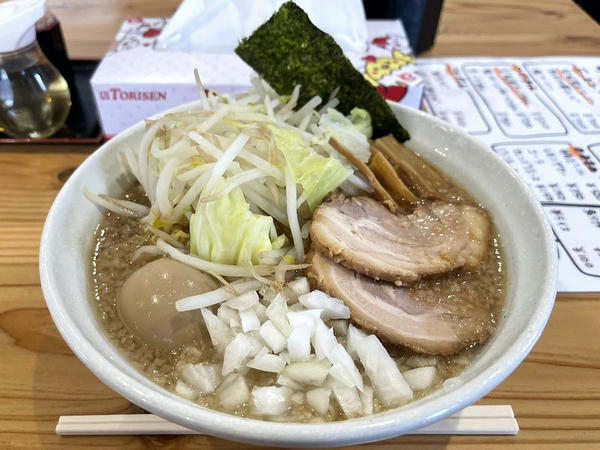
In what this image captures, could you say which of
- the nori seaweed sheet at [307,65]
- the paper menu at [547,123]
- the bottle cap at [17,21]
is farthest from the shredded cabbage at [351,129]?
the bottle cap at [17,21]

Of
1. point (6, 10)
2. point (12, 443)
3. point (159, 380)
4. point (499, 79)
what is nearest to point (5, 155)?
point (6, 10)

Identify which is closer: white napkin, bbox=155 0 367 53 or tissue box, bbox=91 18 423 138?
Result: tissue box, bbox=91 18 423 138

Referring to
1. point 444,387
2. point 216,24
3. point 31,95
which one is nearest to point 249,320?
point 444,387

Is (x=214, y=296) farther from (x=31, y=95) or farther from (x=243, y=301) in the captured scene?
(x=31, y=95)

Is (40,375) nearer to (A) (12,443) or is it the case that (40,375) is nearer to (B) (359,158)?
(A) (12,443)

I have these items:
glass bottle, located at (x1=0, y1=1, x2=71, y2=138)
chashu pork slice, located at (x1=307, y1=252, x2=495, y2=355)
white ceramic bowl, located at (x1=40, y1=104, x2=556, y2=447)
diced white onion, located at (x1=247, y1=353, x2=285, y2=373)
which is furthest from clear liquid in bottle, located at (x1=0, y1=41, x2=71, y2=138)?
diced white onion, located at (x1=247, y1=353, x2=285, y2=373)

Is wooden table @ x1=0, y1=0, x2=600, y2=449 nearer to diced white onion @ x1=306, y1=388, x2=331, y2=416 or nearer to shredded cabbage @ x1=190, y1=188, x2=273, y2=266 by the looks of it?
diced white onion @ x1=306, y1=388, x2=331, y2=416

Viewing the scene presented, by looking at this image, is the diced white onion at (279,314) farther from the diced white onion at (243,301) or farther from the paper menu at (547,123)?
the paper menu at (547,123)
